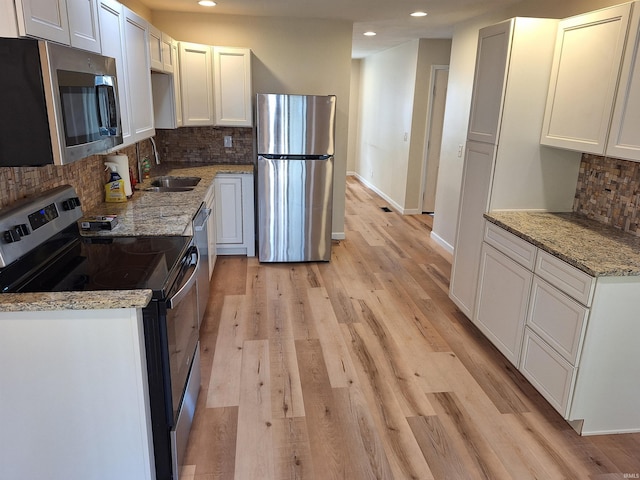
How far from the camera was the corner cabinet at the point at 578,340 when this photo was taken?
2.13 m

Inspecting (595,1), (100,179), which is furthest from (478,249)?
(100,179)

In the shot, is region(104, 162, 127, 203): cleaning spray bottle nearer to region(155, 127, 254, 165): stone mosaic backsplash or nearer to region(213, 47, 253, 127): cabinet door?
region(213, 47, 253, 127): cabinet door

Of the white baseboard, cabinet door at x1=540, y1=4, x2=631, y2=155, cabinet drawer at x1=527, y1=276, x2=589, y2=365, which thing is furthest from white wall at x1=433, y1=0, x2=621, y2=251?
cabinet drawer at x1=527, y1=276, x2=589, y2=365

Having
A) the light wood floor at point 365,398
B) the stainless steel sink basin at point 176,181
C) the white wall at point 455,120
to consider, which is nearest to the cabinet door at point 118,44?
the stainless steel sink basin at point 176,181

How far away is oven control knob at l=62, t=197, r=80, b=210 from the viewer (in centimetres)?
218

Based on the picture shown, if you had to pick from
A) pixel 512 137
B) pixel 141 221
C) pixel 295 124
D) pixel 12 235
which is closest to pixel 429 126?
pixel 295 124

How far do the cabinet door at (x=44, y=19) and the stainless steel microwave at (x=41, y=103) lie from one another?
5cm

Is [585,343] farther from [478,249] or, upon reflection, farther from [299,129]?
[299,129]

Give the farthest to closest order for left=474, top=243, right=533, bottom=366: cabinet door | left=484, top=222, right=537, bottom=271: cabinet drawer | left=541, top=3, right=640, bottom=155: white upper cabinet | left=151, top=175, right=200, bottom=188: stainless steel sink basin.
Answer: left=151, top=175, right=200, bottom=188: stainless steel sink basin, left=474, top=243, right=533, bottom=366: cabinet door, left=484, top=222, right=537, bottom=271: cabinet drawer, left=541, top=3, right=640, bottom=155: white upper cabinet

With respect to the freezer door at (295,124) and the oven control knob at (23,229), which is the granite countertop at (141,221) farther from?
the freezer door at (295,124)

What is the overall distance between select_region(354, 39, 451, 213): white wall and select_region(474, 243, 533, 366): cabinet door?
11.8 feet

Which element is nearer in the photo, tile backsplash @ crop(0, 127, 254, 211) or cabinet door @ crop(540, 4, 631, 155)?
tile backsplash @ crop(0, 127, 254, 211)

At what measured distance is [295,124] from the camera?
423 centimetres

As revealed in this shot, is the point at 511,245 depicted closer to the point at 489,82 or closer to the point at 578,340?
the point at 578,340
